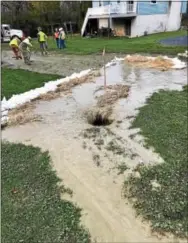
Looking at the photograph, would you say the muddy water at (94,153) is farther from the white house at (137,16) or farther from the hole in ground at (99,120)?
the white house at (137,16)

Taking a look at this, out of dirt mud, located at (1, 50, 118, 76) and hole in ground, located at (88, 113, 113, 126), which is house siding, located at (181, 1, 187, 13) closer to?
dirt mud, located at (1, 50, 118, 76)

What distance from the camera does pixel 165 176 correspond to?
552 centimetres

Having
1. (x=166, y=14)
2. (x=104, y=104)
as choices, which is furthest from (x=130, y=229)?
(x=166, y=14)

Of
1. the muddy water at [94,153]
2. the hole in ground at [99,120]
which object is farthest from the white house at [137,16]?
the hole in ground at [99,120]

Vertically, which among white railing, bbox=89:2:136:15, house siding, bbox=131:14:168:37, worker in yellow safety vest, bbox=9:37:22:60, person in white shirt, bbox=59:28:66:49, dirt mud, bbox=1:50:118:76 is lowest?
dirt mud, bbox=1:50:118:76

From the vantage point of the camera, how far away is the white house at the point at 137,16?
29.1 metres

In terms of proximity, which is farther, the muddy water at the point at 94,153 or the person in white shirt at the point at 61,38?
the person in white shirt at the point at 61,38

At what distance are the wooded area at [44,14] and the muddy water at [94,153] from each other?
90.7 feet

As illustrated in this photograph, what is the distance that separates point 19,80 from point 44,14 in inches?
1033

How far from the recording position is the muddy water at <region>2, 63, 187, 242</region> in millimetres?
4605

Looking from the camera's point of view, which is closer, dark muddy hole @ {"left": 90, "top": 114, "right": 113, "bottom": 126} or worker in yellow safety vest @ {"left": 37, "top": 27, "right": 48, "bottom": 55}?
dark muddy hole @ {"left": 90, "top": 114, "right": 113, "bottom": 126}

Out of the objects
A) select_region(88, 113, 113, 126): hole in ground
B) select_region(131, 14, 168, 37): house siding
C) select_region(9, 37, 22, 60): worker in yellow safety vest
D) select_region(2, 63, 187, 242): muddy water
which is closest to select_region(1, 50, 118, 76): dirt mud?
select_region(9, 37, 22, 60): worker in yellow safety vest

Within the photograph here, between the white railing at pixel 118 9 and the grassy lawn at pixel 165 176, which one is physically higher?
the white railing at pixel 118 9

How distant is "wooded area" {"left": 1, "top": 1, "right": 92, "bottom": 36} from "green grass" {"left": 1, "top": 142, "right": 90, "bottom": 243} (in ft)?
105
